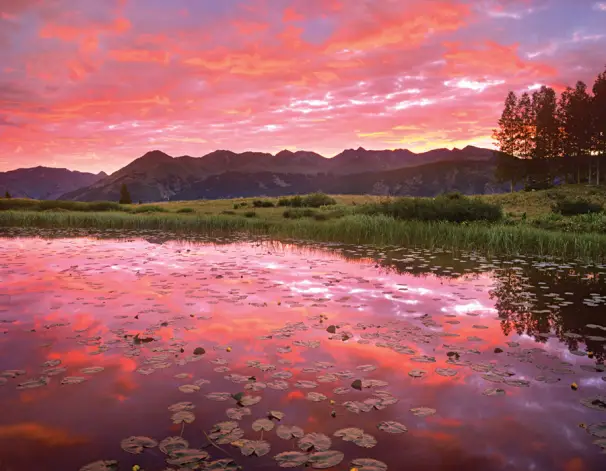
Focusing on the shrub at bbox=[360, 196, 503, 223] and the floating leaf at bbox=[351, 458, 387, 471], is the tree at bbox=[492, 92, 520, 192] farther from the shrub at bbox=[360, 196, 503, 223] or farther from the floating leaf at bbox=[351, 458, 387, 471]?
the floating leaf at bbox=[351, 458, 387, 471]

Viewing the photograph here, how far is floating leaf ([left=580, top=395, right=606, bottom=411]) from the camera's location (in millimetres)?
5316

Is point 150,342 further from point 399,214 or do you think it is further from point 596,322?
point 399,214

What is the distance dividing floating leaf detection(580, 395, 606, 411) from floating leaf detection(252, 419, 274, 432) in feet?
13.1

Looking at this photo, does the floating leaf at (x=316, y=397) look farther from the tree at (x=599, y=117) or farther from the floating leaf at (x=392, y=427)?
the tree at (x=599, y=117)

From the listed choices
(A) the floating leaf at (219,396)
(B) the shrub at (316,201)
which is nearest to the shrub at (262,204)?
(B) the shrub at (316,201)

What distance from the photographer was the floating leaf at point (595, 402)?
5316 millimetres

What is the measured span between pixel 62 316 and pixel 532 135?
84.8 meters

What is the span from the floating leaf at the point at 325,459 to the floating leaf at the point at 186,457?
104 cm

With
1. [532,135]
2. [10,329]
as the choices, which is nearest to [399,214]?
[10,329]

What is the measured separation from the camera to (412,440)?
4.54m

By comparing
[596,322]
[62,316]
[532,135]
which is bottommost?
[596,322]

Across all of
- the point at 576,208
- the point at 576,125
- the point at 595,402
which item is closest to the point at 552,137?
the point at 576,125

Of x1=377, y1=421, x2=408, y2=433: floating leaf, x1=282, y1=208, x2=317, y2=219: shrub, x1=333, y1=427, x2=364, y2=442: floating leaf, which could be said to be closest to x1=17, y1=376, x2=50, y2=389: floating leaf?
x1=333, y1=427, x2=364, y2=442: floating leaf

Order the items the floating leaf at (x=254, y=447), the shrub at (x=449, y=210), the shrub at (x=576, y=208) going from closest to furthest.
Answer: the floating leaf at (x=254, y=447)
the shrub at (x=449, y=210)
the shrub at (x=576, y=208)
